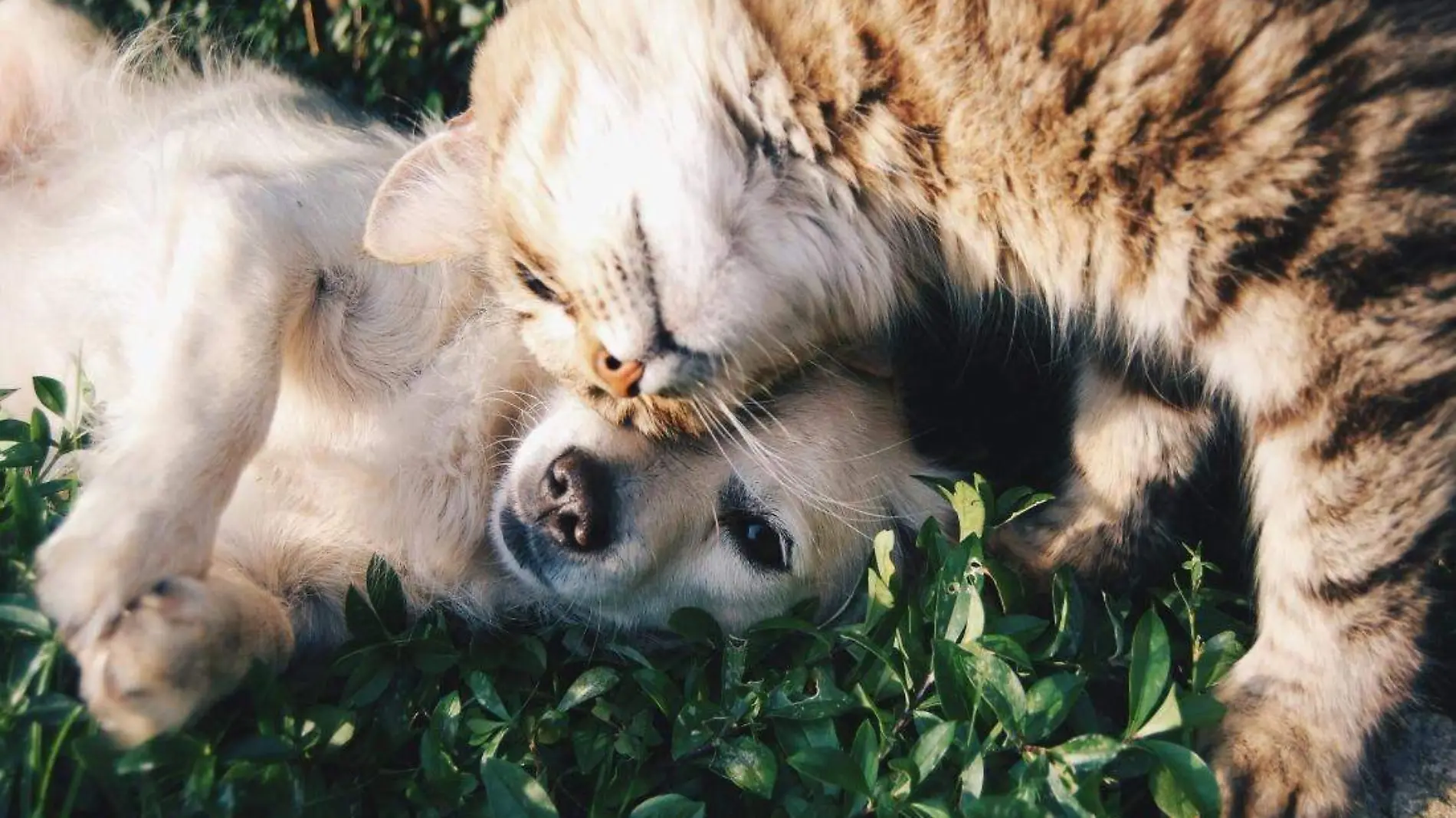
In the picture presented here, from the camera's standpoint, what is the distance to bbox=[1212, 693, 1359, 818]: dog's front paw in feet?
7.74

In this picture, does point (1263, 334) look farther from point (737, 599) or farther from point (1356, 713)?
point (737, 599)

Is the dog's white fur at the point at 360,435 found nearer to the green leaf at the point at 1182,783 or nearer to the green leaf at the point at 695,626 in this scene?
the green leaf at the point at 695,626

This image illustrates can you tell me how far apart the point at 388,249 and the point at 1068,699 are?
5.90 feet

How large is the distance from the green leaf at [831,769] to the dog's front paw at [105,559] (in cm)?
128

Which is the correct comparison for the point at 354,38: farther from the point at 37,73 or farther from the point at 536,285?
the point at 536,285

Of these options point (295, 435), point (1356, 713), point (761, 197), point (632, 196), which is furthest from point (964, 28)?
point (295, 435)

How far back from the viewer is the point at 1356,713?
2.43 meters

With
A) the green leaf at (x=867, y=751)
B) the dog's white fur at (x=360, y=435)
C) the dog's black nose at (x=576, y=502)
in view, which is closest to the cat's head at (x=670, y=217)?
the dog's black nose at (x=576, y=502)

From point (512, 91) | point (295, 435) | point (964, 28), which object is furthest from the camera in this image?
point (295, 435)

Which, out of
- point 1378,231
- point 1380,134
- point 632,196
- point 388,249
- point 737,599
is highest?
point 1380,134

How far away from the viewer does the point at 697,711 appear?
97.2 inches

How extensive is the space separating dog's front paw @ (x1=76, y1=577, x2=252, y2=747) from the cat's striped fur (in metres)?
0.90

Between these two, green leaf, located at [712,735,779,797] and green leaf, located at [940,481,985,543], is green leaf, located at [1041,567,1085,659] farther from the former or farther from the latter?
green leaf, located at [712,735,779,797]

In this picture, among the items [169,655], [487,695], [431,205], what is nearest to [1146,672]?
[487,695]
